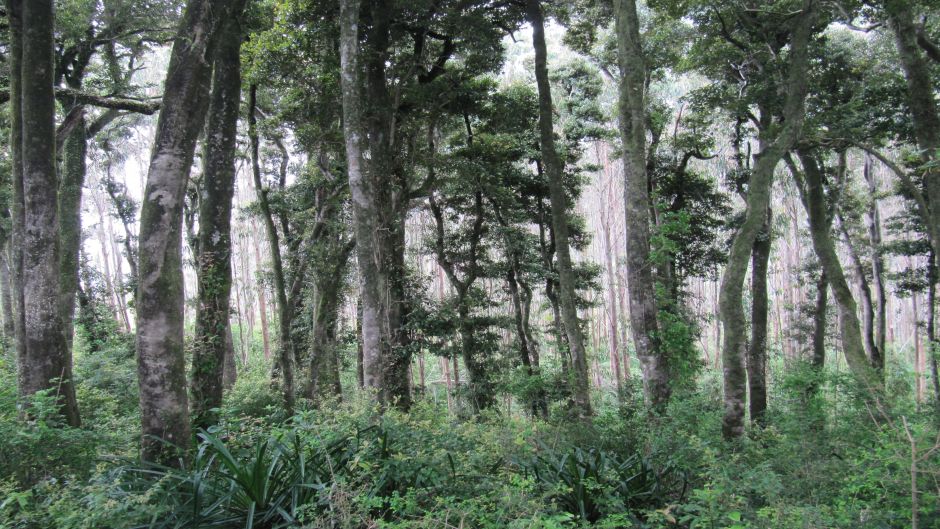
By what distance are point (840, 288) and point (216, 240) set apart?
10.0m

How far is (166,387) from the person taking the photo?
425 centimetres

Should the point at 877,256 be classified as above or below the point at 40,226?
below

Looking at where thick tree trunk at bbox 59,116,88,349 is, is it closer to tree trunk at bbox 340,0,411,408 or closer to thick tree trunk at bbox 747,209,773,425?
tree trunk at bbox 340,0,411,408

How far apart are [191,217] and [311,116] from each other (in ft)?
27.2

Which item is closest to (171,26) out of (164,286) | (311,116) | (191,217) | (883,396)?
(311,116)

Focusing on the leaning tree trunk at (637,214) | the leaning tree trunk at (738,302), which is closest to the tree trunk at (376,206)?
the leaning tree trunk at (637,214)

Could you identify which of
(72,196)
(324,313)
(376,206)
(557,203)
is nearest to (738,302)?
(557,203)

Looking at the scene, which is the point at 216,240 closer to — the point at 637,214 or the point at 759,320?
the point at 637,214

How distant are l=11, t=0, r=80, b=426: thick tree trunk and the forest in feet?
0.09

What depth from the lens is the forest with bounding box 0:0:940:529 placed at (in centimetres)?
383

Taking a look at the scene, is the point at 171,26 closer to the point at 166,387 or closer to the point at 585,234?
the point at 166,387

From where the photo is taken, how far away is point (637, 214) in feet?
23.7

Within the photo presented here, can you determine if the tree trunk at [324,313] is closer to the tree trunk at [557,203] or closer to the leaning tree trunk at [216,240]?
the tree trunk at [557,203]

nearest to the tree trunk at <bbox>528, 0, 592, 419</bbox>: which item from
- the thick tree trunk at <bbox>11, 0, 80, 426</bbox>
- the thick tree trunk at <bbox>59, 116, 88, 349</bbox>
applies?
the thick tree trunk at <bbox>11, 0, 80, 426</bbox>
